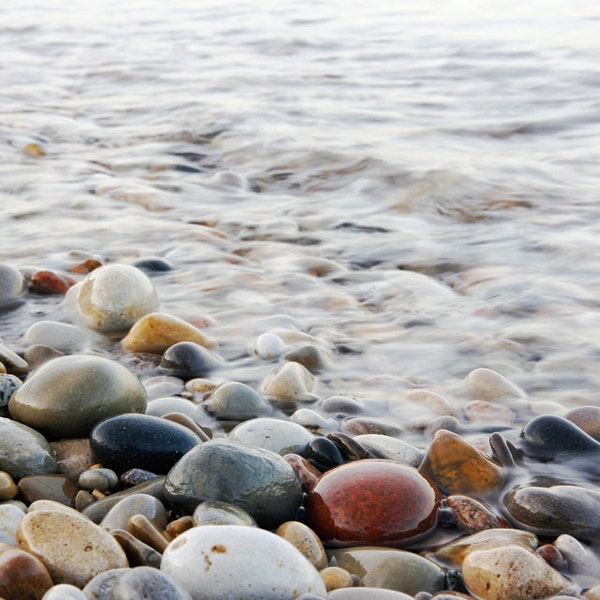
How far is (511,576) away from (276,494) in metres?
0.55

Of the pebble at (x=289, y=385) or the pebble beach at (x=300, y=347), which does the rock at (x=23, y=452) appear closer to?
the pebble beach at (x=300, y=347)

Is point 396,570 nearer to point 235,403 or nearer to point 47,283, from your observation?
point 235,403

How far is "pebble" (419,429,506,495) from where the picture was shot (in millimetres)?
2250

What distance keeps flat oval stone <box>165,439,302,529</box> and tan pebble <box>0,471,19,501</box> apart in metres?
0.37

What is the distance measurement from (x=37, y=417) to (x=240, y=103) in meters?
6.22

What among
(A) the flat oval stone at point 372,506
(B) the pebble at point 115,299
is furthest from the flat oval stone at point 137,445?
(B) the pebble at point 115,299

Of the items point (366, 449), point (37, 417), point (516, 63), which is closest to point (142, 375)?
point (37, 417)

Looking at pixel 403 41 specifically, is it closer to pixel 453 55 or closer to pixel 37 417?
pixel 453 55

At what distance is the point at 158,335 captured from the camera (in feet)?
10.2

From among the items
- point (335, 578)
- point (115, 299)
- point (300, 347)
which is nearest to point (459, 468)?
point (335, 578)

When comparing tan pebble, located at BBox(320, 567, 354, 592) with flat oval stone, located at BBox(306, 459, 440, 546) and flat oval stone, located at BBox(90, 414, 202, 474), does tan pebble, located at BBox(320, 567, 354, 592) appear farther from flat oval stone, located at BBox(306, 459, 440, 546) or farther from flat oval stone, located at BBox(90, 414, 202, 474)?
flat oval stone, located at BBox(90, 414, 202, 474)

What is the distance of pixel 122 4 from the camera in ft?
52.2

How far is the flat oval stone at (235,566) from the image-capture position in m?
1.53

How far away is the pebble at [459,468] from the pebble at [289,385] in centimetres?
58
